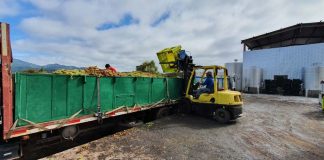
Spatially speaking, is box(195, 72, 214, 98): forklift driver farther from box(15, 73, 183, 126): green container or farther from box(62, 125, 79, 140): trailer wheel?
box(62, 125, 79, 140): trailer wheel

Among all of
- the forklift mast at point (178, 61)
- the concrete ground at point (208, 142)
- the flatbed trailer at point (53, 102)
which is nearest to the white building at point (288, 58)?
the concrete ground at point (208, 142)

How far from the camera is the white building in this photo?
2294cm

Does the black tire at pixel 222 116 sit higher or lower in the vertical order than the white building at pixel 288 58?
lower

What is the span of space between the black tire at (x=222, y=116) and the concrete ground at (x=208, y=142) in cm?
27

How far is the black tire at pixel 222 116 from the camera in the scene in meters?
9.39

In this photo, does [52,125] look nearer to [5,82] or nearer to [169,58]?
[5,82]

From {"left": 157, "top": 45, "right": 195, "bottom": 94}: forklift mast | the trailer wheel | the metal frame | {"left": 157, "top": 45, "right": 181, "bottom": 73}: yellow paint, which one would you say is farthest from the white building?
the trailer wheel

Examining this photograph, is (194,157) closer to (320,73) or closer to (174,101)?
(174,101)

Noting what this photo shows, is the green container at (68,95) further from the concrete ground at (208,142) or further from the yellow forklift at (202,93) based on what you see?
the yellow forklift at (202,93)

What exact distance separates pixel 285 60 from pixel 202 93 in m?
20.2

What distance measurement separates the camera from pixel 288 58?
25.4 meters

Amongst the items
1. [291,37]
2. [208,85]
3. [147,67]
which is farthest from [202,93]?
[291,37]

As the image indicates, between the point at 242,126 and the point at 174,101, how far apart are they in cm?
334

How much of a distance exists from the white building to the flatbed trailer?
21.6 meters
